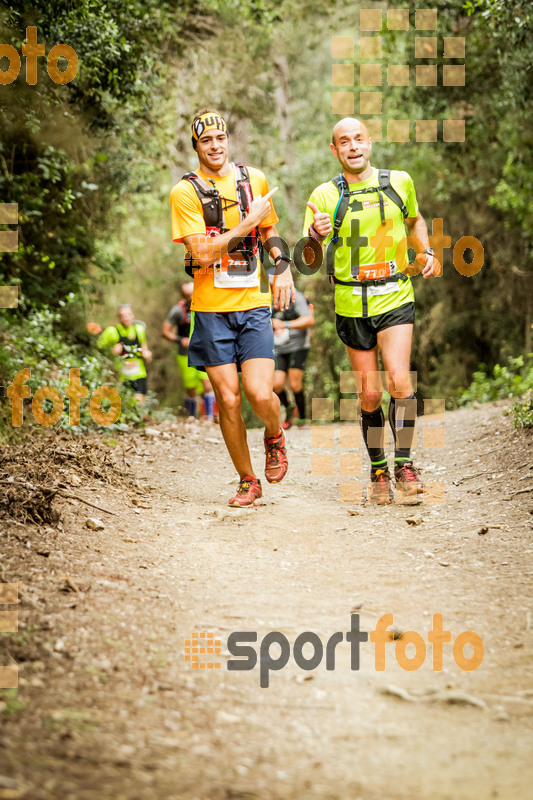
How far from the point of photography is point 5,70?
306 inches

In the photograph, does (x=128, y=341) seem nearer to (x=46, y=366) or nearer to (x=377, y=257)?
(x=46, y=366)

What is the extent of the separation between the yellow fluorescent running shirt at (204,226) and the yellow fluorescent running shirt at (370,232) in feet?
1.54

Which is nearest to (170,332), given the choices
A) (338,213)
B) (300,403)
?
(300,403)

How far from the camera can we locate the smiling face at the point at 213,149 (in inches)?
212

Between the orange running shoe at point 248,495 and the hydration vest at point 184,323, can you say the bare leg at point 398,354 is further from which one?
the hydration vest at point 184,323

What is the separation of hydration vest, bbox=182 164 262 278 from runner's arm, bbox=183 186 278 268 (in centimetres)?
7

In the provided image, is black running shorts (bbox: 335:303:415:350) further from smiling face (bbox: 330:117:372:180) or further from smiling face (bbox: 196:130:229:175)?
smiling face (bbox: 196:130:229:175)

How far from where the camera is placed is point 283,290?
17.9 ft

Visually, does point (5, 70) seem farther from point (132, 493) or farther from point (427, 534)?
point (427, 534)

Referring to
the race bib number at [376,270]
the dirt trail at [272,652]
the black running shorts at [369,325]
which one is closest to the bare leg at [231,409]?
the dirt trail at [272,652]

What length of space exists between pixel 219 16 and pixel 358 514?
11.1 m

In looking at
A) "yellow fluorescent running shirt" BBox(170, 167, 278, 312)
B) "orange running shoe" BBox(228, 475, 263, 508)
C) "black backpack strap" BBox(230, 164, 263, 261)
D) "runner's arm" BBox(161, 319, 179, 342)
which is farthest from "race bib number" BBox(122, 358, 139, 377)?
"black backpack strap" BBox(230, 164, 263, 261)

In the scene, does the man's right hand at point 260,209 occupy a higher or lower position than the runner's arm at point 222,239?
higher

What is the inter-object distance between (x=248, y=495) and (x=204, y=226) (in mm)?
1840
